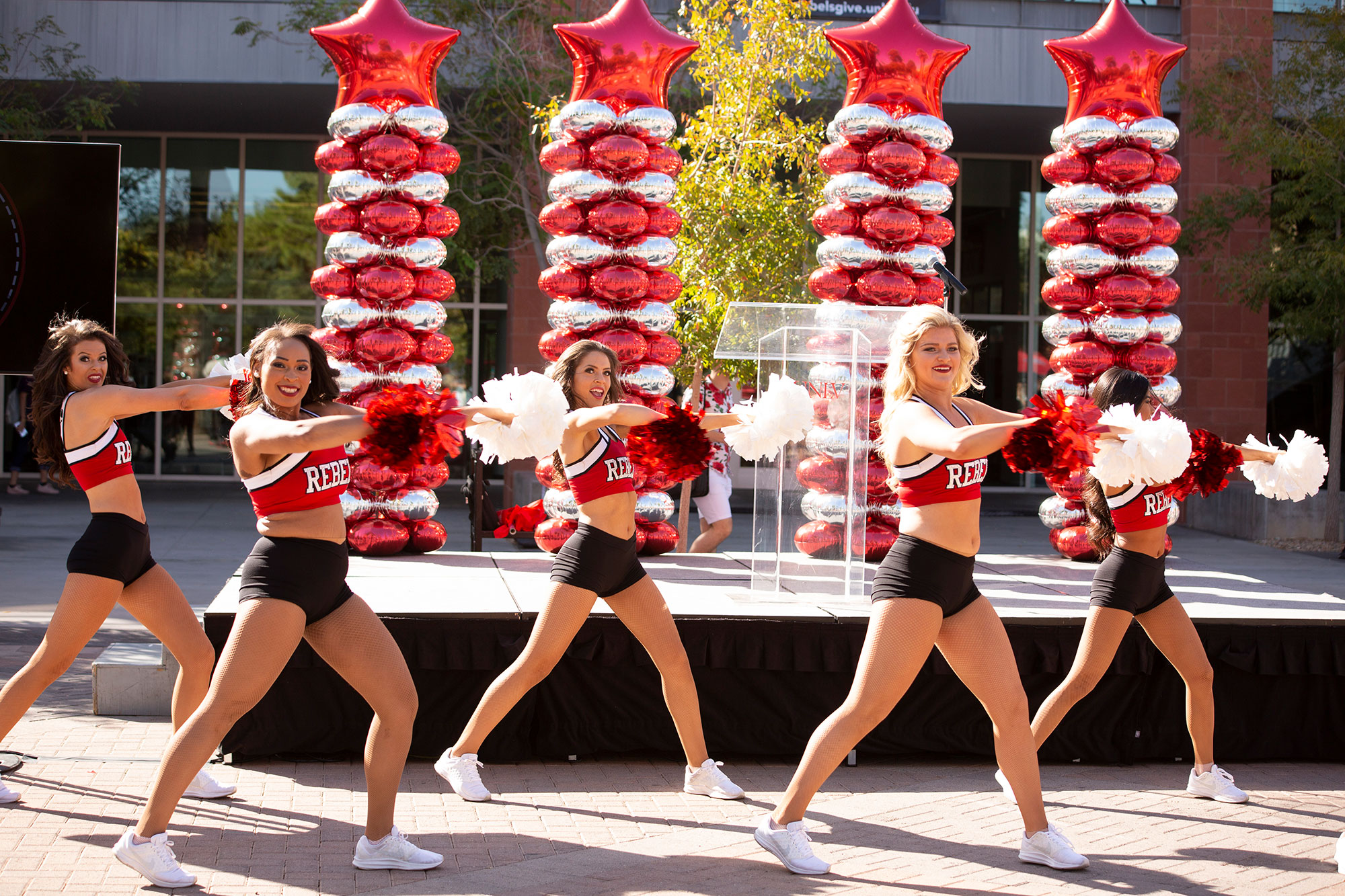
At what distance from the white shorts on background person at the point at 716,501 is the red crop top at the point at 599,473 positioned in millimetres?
4971

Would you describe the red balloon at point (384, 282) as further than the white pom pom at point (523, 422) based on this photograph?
Yes

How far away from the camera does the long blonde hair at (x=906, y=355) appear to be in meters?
4.29

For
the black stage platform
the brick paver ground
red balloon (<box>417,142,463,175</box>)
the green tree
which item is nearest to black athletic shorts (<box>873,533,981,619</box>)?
the brick paver ground

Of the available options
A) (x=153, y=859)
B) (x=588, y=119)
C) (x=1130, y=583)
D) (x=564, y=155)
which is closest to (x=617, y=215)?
(x=564, y=155)

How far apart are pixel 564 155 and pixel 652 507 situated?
244 cm

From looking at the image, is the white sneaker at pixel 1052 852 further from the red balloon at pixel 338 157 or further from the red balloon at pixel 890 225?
the red balloon at pixel 338 157

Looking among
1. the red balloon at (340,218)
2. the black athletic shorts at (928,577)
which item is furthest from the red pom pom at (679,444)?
the red balloon at (340,218)

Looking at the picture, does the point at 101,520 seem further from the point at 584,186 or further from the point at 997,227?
the point at 997,227

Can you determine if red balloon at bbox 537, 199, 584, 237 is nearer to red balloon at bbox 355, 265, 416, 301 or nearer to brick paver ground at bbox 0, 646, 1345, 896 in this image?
red balloon at bbox 355, 265, 416, 301

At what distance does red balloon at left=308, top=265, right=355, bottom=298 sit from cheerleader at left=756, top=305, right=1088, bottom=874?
5186mm

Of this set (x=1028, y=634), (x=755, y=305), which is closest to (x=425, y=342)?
(x=755, y=305)

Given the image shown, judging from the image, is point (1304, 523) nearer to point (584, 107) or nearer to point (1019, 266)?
point (1019, 266)

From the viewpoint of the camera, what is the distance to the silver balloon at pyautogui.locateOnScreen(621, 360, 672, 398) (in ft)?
27.4

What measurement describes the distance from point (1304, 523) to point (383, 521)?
1160cm
